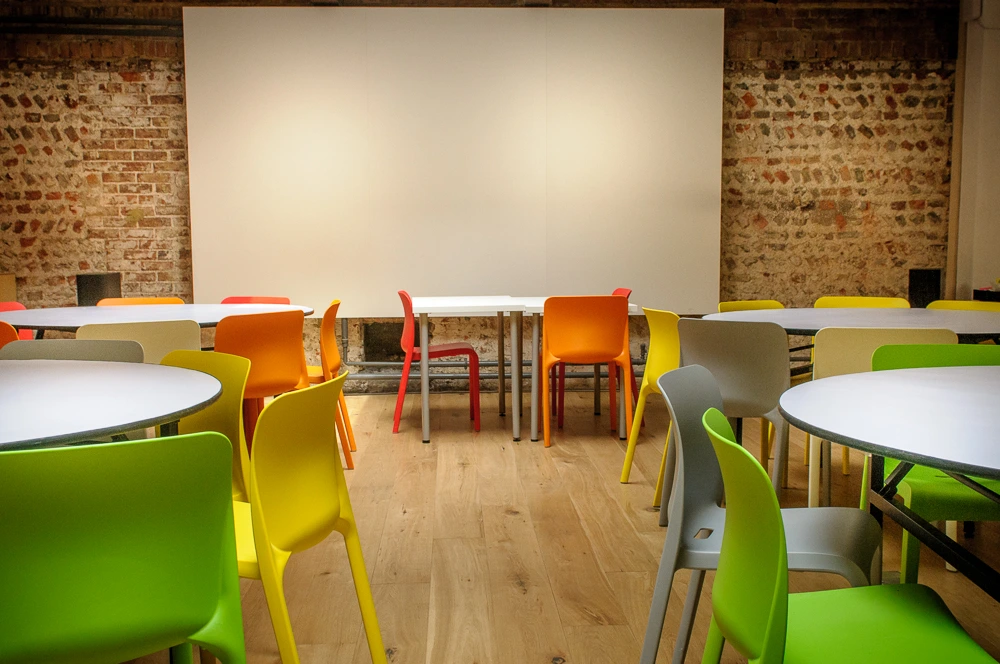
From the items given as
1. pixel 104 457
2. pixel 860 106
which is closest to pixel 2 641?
pixel 104 457

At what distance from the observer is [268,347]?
3.54m

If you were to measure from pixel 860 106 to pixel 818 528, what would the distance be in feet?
18.8

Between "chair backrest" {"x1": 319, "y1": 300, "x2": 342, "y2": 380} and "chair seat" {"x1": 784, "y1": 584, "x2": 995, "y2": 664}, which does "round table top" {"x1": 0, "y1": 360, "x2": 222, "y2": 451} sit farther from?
"chair backrest" {"x1": 319, "y1": 300, "x2": 342, "y2": 380}

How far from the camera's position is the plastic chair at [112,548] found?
107 centimetres

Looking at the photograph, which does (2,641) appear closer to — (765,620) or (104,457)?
(104,457)

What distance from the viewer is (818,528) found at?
1.67m

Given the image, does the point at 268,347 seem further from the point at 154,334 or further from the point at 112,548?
the point at 112,548

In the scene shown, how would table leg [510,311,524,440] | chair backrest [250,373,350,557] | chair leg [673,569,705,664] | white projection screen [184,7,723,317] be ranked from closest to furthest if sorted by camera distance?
chair backrest [250,373,350,557] → chair leg [673,569,705,664] → table leg [510,311,524,440] → white projection screen [184,7,723,317]

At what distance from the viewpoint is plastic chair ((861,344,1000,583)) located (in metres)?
1.84

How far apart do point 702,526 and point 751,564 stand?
1.97 feet

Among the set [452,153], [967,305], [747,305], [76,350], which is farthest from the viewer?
[452,153]

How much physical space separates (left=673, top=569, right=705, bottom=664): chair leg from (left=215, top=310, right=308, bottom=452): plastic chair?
219 centimetres

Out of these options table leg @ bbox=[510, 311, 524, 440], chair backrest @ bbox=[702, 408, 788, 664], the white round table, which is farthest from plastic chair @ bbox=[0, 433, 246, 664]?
table leg @ bbox=[510, 311, 524, 440]

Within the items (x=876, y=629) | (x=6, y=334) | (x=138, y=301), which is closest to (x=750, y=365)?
(x=876, y=629)
